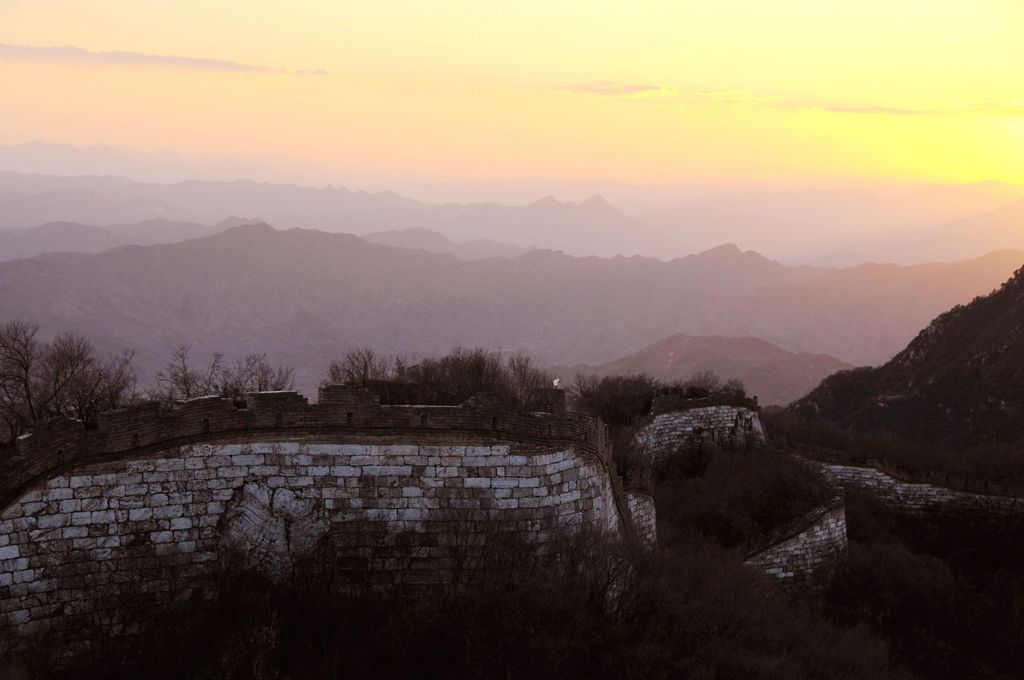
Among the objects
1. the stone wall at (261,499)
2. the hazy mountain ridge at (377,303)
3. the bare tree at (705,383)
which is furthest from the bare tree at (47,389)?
the hazy mountain ridge at (377,303)

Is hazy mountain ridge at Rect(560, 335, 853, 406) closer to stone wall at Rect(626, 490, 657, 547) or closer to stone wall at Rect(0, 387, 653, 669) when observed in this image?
stone wall at Rect(626, 490, 657, 547)

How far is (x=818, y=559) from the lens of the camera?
23391 mm

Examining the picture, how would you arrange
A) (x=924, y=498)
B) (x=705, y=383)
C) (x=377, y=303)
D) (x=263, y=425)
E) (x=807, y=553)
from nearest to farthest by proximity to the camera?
(x=263, y=425)
(x=807, y=553)
(x=924, y=498)
(x=705, y=383)
(x=377, y=303)

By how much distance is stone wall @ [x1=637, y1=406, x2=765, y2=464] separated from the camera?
30.5m

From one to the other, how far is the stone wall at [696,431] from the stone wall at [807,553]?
7.16m

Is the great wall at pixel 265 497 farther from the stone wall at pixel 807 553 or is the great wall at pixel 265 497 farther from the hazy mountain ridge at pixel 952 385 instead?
the hazy mountain ridge at pixel 952 385

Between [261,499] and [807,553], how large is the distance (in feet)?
50.0

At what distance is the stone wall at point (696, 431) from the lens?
3047 cm

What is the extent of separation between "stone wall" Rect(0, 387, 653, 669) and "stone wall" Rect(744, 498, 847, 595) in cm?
950

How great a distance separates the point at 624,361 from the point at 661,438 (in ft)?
317

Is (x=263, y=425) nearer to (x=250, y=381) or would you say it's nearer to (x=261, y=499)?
(x=261, y=499)

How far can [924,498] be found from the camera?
29922 mm

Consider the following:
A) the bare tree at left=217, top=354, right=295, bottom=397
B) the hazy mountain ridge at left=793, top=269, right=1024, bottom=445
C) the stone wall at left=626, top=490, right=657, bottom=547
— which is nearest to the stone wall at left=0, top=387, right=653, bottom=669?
the bare tree at left=217, top=354, right=295, bottom=397

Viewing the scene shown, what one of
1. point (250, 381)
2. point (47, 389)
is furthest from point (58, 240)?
point (47, 389)
